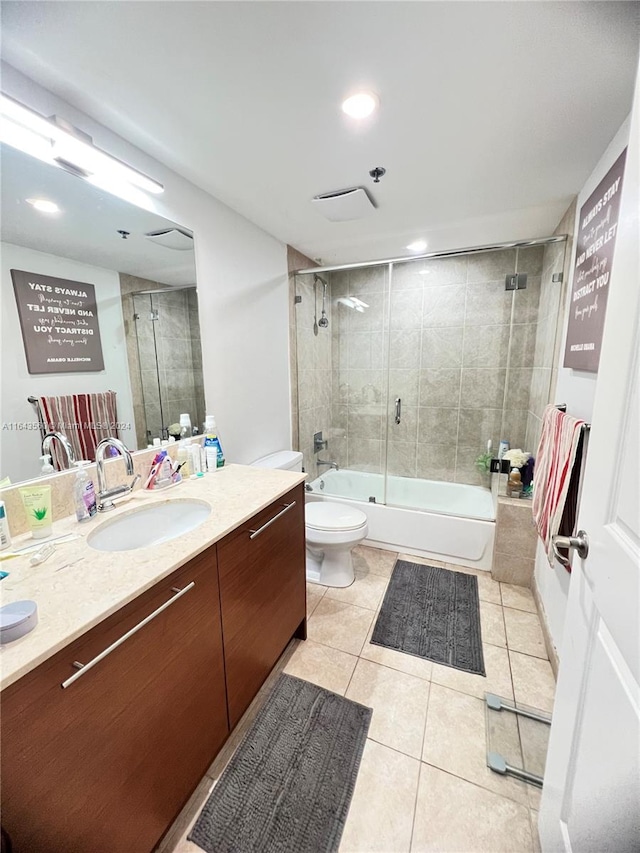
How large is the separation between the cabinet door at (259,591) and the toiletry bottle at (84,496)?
0.52m

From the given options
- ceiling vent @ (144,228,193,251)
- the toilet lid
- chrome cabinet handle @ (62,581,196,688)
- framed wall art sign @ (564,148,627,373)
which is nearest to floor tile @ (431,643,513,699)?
the toilet lid

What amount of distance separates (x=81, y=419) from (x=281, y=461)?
4.06ft

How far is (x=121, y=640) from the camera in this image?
78 cm

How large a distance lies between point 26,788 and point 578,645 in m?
1.23

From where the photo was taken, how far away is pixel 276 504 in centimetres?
139

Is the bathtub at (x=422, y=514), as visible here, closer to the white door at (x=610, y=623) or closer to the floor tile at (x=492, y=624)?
the floor tile at (x=492, y=624)

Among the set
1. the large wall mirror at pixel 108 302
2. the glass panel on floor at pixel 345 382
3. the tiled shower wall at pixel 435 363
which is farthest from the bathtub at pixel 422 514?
the large wall mirror at pixel 108 302

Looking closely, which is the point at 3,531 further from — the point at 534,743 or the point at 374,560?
the point at 374,560

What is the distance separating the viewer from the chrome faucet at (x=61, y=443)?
1.17 metres

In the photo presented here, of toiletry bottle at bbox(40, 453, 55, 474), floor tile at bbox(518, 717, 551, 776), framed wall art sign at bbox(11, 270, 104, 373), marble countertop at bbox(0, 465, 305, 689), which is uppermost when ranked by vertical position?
framed wall art sign at bbox(11, 270, 104, 373)

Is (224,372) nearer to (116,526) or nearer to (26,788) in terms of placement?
(116,526)

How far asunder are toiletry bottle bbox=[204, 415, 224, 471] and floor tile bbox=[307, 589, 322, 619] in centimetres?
102

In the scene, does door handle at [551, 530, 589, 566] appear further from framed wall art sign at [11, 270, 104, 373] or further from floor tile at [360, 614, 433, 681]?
framed wall art sign at [11, 270, 104, 373]

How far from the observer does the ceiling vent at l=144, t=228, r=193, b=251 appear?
1559 mm
